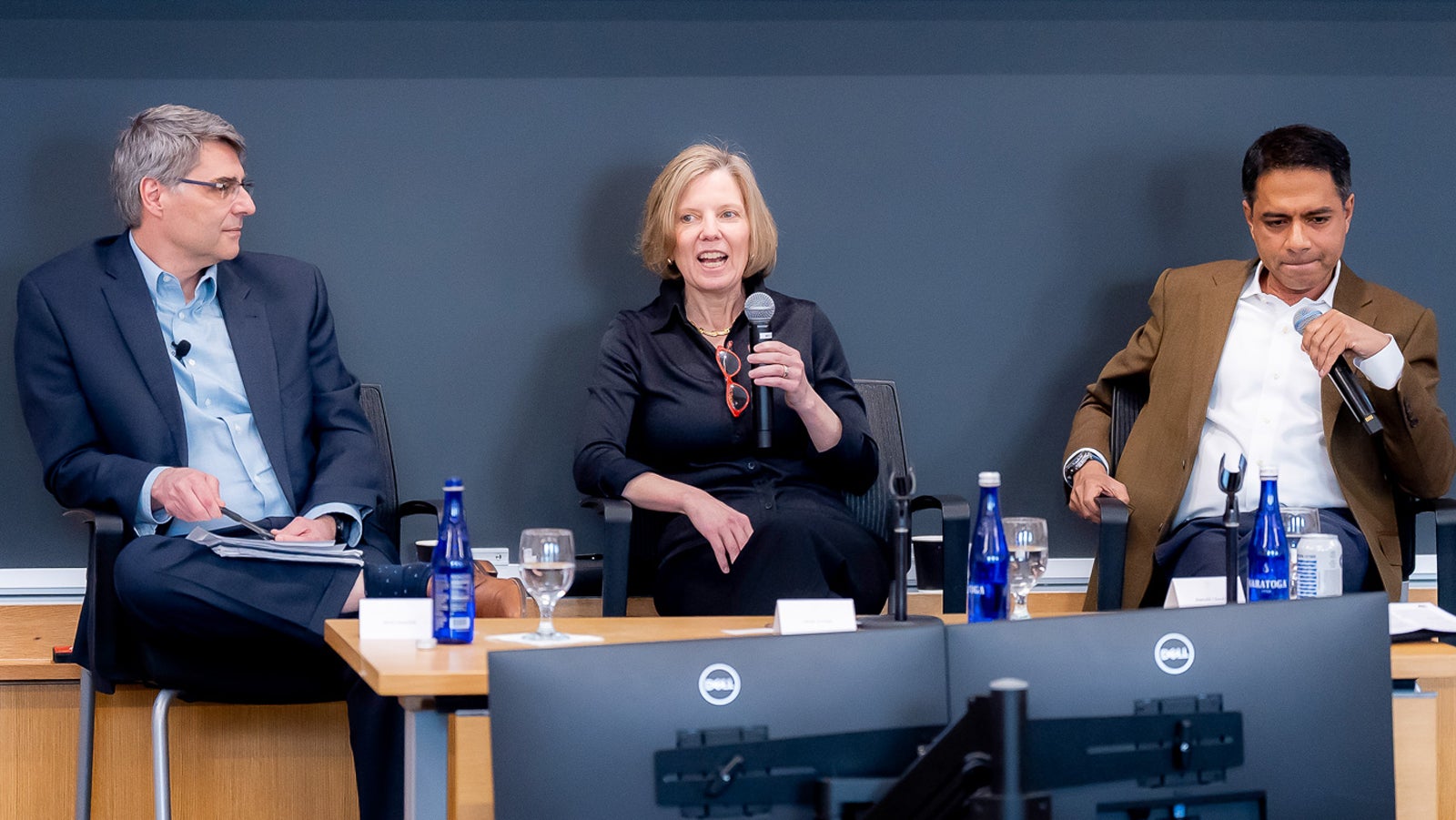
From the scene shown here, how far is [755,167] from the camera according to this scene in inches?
143

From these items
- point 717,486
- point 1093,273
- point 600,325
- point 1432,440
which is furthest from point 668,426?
point 1432,440

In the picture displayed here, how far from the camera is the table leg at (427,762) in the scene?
1.65 meters

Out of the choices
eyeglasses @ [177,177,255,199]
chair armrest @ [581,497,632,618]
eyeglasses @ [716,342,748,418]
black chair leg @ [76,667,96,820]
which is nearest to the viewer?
black chair leg @ [76,667,96,820]

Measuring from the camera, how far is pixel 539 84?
3.56 metres

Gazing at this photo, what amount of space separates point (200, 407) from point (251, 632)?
1.77 feet

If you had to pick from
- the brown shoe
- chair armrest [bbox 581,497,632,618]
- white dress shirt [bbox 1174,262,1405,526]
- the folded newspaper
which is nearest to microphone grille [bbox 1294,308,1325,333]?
white dress shirt [bbox 1174,262,1405,526]

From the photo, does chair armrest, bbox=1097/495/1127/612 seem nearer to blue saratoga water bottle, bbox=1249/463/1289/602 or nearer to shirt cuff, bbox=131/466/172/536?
blue saratoga water bottle, bbox=1249/463/1289/602

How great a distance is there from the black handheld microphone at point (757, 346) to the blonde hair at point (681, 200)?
523 millimetres

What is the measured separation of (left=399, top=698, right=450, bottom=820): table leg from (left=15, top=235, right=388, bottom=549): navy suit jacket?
122 centimetres

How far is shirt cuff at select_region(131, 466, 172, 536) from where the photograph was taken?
8.64ft

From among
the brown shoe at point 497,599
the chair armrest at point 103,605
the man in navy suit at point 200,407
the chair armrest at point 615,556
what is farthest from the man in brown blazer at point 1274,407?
the chair armrest at point 103,605

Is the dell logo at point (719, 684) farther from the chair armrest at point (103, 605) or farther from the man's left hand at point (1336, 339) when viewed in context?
the man's left hand at point (1336, 339)

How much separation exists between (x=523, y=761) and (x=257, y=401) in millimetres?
1982

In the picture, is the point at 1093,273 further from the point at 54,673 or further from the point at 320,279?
the point at 54,673
